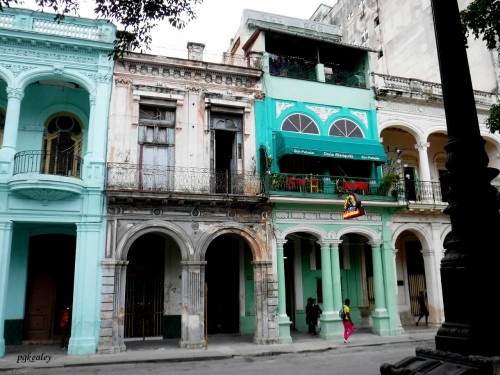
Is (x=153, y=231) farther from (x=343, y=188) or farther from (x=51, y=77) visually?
(x=343, y=188)

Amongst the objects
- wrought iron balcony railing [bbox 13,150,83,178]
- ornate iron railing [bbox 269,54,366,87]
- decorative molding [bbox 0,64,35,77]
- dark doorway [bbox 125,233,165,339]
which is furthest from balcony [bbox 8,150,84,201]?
ornate iron railing [bbox 269,54,366,87]

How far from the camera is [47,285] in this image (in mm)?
15242

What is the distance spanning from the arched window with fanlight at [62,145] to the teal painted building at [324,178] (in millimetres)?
6467

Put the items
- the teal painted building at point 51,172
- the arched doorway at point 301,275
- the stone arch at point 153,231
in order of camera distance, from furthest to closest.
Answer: the arched doorway at point 301,275
the stone arch at point 153,231
the teal painted building at point 51,172

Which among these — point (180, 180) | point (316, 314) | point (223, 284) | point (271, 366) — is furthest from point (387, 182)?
point (271, 366)

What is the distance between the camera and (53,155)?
15047 millimetres

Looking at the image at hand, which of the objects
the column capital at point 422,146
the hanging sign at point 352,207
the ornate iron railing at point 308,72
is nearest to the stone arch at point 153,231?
the hanging sign at point 352,207

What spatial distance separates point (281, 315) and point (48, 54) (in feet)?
37.5

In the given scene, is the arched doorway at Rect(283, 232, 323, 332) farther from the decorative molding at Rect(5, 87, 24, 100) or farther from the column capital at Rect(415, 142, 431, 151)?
the decorative molding at Rect(5, 87, 24, 100)

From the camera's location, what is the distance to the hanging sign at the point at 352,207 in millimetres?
14141

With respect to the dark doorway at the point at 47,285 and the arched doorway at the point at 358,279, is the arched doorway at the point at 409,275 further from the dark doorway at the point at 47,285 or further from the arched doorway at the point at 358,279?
the dark doorway at the point at 47,285

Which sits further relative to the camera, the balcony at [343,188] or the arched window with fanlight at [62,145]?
the balcony at [343,188]

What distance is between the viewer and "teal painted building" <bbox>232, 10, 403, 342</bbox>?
15453 mm

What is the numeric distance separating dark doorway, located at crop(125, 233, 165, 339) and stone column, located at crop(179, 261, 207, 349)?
7.04 feet
